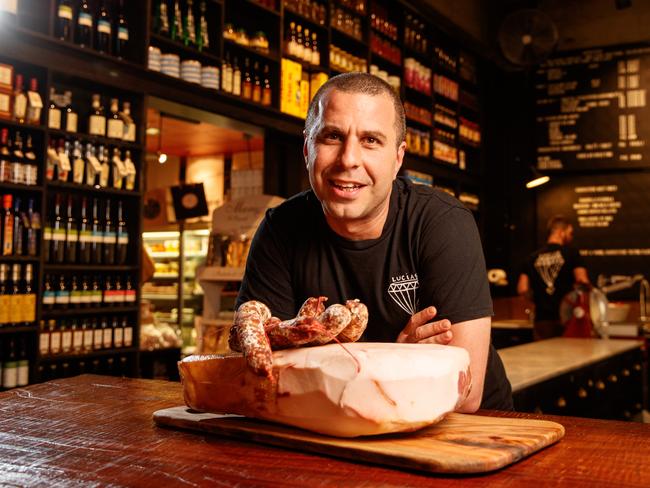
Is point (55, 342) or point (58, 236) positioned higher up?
point (58, 236)

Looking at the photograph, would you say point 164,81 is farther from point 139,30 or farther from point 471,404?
point 471,404

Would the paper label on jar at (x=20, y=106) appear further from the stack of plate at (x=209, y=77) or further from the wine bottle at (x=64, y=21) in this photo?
the stack of plate at (x=209, y=77)

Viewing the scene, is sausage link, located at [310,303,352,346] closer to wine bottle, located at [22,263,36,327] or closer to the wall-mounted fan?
wine bottle, located at [22,263,36,327]

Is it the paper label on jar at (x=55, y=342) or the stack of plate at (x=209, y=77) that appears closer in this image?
the paper label on jar at (x=55, y=342)

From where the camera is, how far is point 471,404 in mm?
1256

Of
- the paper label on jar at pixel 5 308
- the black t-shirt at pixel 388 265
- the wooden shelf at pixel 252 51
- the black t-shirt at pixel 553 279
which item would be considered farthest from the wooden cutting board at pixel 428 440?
the black t-shirt at pixel 553 279

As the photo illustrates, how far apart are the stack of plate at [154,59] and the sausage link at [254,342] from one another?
3595mm

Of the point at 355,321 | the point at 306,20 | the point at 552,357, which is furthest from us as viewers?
the point at 306,20

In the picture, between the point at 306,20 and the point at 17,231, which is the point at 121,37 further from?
→ the point at 306,20

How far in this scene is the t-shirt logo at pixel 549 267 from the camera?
230 inches

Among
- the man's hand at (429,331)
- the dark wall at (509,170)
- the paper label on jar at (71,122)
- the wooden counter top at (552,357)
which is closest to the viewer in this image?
the man's hand at (429,331)

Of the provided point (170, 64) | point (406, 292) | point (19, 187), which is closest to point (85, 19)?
point (170, 64)

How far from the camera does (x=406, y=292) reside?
1.58 m

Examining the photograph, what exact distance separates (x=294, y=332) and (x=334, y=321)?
0.07 m
